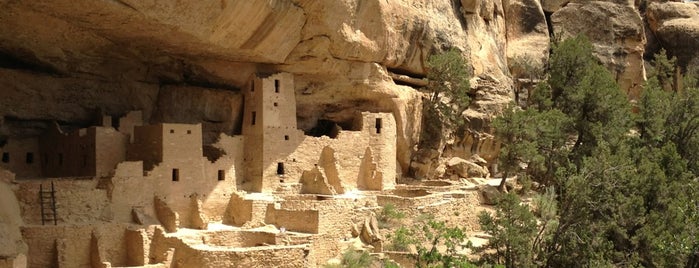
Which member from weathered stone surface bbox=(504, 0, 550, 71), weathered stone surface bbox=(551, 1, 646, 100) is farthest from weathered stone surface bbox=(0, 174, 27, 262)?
weathered stone surface bbox=(551, 1, 646, 100)

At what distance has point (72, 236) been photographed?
1688cm

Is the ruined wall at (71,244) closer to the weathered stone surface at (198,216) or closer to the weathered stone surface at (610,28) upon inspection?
the weathered stone surface at (198,216)

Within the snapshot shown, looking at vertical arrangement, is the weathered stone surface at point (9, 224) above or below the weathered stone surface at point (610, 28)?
below

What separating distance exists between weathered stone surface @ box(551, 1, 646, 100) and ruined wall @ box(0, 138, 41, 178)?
22.5 metres

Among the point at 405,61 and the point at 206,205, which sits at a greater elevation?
the point at 405,61

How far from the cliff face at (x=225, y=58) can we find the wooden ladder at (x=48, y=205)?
12.5ft

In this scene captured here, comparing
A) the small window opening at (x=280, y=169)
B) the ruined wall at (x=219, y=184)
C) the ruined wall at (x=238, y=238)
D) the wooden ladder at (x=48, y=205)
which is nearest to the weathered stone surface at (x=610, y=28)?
the small window opening at (x=280, y=169)

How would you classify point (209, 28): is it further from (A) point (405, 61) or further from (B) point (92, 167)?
(A) point (405, 61)

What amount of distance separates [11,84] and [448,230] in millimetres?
11425

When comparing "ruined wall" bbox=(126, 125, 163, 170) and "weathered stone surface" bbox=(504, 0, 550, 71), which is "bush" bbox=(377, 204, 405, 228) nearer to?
"ruined wall" bbox=(126, 125, 163, 170)

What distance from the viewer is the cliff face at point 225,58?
750 inches

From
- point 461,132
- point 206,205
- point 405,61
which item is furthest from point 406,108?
point 206,205

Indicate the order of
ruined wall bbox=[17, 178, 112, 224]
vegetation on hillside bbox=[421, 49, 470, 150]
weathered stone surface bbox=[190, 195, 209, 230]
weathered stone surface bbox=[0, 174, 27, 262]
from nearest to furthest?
weathered stone surface bbox=[0, 174, 27, 262], ruined wall bbox=[17, 178, 112, 224], weathered stone surface bbox=[190, 195, 209, 230], vegetation on hillside bbox=[421, 49, 470, 150]

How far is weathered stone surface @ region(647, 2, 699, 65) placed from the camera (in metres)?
38.4
